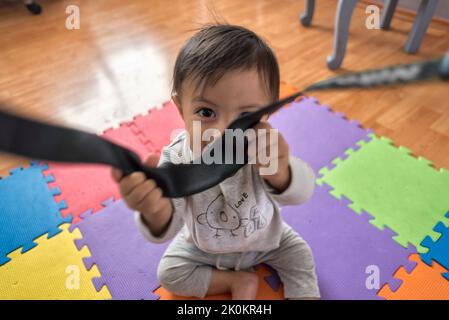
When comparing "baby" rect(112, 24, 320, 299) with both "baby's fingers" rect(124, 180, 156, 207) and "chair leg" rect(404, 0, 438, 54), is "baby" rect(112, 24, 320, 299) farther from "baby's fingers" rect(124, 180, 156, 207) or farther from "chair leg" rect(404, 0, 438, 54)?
"chair leg" rect(404, 0, 438, 54)

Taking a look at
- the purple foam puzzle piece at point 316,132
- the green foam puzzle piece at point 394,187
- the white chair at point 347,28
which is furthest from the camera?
the white chair at point 347,28

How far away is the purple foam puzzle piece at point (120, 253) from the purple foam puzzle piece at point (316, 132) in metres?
0.58

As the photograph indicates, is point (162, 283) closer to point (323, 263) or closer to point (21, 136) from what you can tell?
point (323, 263)

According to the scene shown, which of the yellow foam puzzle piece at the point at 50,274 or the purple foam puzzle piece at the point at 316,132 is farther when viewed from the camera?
the purple foam puzzle piece at the point at 316,132

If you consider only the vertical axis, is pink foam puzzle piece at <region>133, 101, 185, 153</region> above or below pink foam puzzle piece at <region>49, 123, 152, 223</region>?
above

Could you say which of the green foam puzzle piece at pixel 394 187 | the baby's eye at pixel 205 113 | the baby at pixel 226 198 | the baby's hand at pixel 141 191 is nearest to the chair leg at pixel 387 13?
the green foam puzzle piece at pixel 394 187

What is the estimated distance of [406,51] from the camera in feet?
4.96

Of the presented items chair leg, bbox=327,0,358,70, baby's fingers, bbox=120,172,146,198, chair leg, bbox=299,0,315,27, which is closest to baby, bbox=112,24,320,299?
baby's fingers, bbox=120,172,146,198

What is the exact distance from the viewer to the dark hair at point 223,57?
48cm

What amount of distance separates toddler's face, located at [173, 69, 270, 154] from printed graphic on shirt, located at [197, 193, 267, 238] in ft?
0.48

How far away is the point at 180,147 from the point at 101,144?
0.30 meters

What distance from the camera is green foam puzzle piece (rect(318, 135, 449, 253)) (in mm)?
854

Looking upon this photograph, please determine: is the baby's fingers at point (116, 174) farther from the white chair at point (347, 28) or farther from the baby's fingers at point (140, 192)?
the white chair at point (347, 28)
